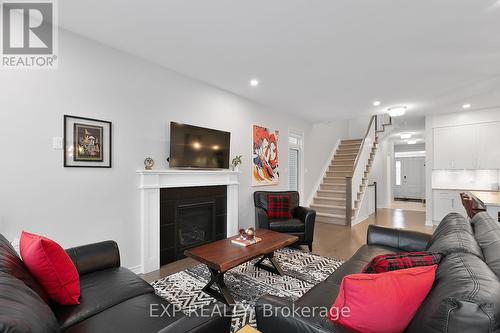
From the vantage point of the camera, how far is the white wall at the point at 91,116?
213 centimetres

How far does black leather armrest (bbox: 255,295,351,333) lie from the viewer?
1.08 metres

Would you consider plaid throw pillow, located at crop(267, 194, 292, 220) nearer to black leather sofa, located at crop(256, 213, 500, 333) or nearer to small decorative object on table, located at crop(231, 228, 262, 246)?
small decorative object on table, located at crop(231, 228, 262, 246)

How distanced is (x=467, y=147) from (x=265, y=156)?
453 cm

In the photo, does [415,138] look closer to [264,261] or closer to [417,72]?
[417,72]

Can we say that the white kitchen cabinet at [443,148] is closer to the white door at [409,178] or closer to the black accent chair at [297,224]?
the black accent chair at [297,224]

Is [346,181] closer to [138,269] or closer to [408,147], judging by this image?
[138,269]

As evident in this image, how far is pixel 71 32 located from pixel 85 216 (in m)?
1.88

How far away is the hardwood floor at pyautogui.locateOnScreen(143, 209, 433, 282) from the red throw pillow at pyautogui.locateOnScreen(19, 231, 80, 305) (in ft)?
4.76

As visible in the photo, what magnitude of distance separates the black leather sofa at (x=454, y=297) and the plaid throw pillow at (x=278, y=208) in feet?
6.94

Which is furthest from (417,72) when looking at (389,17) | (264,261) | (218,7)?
(264,261)

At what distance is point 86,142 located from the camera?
99.5 inches

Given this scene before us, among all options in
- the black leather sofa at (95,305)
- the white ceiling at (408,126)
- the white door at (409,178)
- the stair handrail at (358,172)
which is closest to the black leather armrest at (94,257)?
the black leather sofa at (95,305)

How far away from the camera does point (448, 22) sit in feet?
7.22

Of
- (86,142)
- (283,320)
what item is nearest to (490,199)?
(283,320)
